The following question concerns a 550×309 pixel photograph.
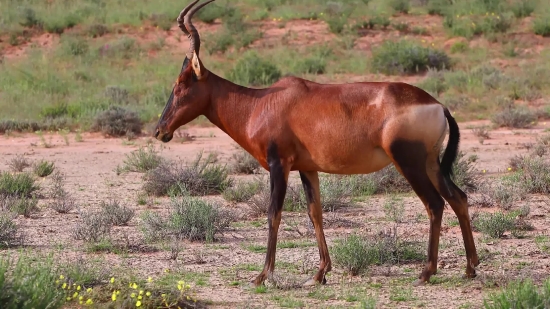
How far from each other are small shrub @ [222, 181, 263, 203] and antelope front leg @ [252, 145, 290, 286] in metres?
4.64

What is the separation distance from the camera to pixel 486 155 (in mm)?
17141

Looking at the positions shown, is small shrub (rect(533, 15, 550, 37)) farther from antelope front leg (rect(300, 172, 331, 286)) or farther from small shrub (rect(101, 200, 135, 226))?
antelope front leg (rect(300, 172, 331, 286))

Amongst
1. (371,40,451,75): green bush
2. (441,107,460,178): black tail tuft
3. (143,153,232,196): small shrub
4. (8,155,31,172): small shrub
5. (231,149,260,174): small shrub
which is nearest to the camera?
(441,107,460,178): black tail tuft

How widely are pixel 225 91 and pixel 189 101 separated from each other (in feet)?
1.12

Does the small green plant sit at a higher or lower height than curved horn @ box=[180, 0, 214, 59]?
lower

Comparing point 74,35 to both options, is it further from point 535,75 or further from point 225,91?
point 225,91

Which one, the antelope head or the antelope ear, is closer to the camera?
the antelope ear

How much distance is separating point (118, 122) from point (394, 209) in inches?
375

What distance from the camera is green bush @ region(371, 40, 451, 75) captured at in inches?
1036

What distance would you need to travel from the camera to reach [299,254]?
9672 millimetres

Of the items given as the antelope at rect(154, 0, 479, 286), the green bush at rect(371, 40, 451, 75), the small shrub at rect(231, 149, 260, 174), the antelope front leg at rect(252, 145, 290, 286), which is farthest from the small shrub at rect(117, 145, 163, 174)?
the green bush at rect(371, 40, 451, 75)

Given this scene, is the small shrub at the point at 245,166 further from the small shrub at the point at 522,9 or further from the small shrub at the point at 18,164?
the small shrub at the point at 522,9

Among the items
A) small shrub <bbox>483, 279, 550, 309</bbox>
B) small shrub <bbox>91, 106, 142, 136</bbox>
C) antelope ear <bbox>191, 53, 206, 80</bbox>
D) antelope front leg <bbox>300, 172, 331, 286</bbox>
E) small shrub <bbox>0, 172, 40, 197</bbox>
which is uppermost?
antelope ear <bbox>191, 53, 206, 80</bbox>

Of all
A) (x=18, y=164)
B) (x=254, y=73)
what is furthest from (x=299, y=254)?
(x=254, y=73)
